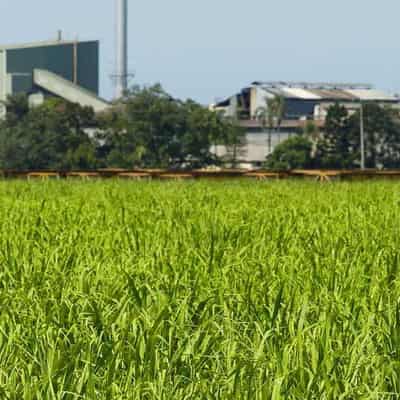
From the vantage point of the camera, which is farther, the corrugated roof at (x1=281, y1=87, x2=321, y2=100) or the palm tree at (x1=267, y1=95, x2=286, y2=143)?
the corrugated roof at (x1=281, y1=87, x2=321, y2=100)

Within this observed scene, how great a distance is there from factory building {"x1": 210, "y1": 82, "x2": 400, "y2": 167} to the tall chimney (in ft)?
31.3

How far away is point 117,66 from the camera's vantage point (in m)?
116

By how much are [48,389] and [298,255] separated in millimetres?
3766

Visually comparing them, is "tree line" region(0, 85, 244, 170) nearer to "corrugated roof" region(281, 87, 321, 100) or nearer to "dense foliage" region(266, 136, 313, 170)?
"dense foliage" region(266, 136, 313, 170)

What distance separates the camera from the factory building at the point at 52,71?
108 m

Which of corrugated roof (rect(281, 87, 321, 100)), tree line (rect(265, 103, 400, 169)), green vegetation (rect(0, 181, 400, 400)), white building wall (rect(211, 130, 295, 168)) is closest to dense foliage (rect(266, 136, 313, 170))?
tree line (rect(265, 103, 400, 169))

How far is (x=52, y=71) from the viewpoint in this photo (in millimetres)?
118562

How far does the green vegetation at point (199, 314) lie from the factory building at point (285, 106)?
95.0 m

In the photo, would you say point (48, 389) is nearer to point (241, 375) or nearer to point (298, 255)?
point (241, 375)

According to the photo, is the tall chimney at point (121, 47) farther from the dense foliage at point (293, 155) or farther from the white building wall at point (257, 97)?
the white building wall at point (257, 97)

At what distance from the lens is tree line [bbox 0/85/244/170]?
9106 centimetres

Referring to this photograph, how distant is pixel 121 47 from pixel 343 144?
900 inches

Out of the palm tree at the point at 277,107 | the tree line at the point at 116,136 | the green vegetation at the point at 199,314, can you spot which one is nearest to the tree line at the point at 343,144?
the tree line at the point at 116,136

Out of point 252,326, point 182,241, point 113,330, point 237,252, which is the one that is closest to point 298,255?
point 237,252
